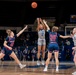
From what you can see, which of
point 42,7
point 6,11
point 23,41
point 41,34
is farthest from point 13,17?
point 41,34

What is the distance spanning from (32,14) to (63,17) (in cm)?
358

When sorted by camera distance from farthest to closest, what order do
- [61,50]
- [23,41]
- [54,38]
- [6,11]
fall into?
[6,11], [23,41], [61,50], [54,38]

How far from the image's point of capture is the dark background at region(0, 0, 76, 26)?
1137 inches

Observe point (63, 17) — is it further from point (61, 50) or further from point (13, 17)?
point (61, 50)

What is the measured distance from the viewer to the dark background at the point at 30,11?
94.8 feet

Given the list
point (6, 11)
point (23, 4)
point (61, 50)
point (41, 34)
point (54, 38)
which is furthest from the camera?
point (6, 11)

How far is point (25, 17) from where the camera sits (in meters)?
30.2

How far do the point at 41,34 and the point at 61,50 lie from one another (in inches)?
283

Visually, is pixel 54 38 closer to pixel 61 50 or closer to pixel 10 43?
pixel 10 43

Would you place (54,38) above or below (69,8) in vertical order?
below

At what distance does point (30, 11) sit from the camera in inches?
1206

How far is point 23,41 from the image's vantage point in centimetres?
2295

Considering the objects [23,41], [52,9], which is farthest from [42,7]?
[23,41]

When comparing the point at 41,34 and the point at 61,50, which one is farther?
the point at 61,50
